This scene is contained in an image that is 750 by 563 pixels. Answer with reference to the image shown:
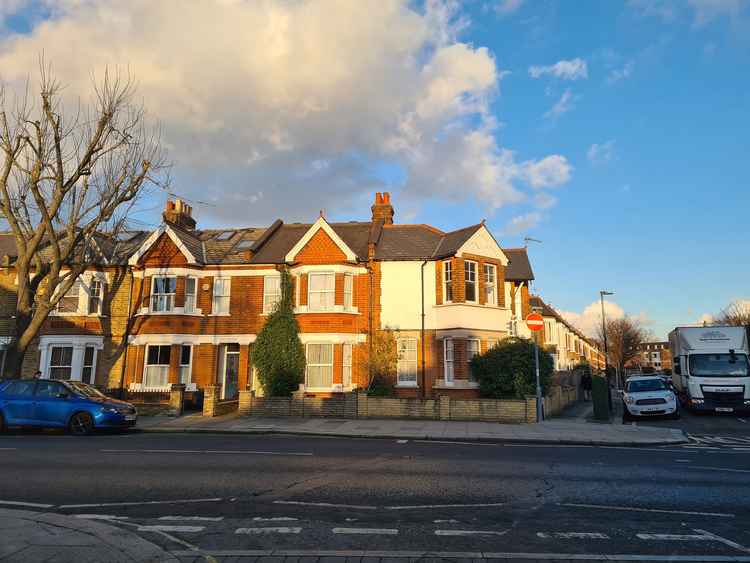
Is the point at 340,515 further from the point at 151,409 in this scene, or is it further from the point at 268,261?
the point at 268,261

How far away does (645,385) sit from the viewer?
2269 centimetres

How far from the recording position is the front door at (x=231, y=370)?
84.5ft

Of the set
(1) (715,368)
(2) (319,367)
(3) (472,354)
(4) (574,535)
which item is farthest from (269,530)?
(1) (715,368)

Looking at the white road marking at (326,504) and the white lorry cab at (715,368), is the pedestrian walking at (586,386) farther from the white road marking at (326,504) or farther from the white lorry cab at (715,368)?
the white road marking at (326,504)

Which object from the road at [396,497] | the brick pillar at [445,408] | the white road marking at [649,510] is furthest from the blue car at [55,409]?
the white road marking at [649,510]

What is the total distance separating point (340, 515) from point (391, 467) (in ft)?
12.4

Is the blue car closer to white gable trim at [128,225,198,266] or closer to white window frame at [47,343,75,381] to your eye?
white window frame at [47,343,75,381]

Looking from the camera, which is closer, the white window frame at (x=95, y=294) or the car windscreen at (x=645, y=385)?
the car windscreen at (x=645, y=385)

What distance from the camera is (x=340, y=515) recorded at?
273 inches

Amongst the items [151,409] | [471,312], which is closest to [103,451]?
[151,409]

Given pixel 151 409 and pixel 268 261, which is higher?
pixel 268 261

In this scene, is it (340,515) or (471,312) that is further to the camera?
(471,312)

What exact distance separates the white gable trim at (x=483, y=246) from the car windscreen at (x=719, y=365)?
9808mm

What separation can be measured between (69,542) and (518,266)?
91.5 feet
